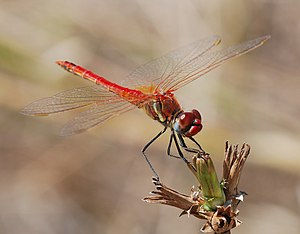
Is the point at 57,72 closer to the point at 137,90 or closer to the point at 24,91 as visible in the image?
the point at 24,91

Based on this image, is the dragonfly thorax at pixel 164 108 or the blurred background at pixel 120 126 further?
the blurred background at pixel 120 126

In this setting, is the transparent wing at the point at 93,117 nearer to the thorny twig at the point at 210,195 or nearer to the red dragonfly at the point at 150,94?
the red dragonfly at the point at 150,94

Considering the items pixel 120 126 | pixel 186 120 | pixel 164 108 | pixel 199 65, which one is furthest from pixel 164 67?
pixel 120 126

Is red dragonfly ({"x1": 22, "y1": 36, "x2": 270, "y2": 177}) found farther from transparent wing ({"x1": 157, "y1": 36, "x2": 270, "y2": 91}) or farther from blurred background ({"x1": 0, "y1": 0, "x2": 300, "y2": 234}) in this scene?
blurred background ({"x1": 0, "y1": 0, "x2": 300, "y2": 234})

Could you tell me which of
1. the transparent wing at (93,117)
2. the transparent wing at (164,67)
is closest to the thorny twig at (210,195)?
the transparent wing at (93,117)

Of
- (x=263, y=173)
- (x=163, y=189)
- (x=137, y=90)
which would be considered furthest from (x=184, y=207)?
(x=263, y=173)

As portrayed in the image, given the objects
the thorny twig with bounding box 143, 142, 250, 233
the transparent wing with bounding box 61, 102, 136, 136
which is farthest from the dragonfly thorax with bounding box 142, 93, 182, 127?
the thorny twig with bounding box 143, 142, 250, 233
